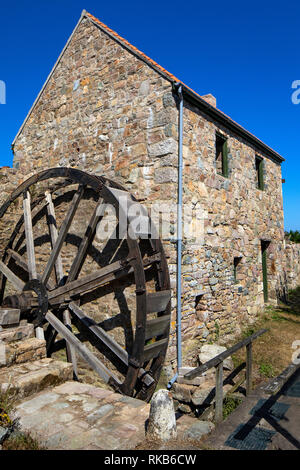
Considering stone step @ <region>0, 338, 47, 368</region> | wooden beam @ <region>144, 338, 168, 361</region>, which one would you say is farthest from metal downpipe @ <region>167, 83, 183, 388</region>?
stone step @ <region>0, 338, 47, 368</region>

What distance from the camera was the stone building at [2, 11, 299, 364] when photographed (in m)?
5.47

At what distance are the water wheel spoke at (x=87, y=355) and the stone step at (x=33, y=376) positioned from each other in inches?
25.8

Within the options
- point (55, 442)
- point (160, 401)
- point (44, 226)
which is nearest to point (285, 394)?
point (160, 401)

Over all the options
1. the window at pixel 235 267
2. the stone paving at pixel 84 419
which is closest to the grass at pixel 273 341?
the window at pixel 235 267

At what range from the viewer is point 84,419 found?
10.8 feet

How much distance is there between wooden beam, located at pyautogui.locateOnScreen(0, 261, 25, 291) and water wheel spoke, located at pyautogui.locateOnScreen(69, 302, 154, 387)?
4.40ft

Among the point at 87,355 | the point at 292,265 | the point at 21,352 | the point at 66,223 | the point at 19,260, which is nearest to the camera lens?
the point at 21,352

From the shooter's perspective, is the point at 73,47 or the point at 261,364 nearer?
the point at 261,364

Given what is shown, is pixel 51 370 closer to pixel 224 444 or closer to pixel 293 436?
pixel 224 444

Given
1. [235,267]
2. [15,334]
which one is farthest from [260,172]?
[15,334]

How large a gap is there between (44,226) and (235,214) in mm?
4196

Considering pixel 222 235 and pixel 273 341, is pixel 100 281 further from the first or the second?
pixel 273 341

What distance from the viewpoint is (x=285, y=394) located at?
4.02 meters

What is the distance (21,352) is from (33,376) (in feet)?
2.03
